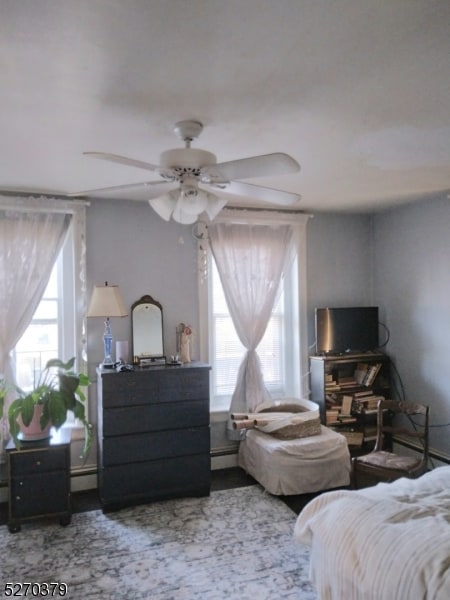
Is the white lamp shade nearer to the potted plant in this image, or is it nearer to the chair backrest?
the potted plant

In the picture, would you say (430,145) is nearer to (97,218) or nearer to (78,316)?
(97,218)

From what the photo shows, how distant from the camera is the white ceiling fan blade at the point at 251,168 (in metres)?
1.79

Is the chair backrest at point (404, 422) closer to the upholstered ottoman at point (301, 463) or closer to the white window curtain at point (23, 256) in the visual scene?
the upholstered ottoman at point (301, 463)

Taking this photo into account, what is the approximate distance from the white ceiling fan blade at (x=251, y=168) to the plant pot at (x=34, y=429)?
7.10 feet

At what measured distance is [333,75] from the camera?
1710mm

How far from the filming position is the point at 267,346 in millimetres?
4355

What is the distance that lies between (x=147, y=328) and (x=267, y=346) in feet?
4.07

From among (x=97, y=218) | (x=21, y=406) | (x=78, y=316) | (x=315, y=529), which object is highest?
(x=97, y=218)

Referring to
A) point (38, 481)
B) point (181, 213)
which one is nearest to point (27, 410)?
point (38, 481)

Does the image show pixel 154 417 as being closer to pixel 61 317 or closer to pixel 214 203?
pixel 61 317

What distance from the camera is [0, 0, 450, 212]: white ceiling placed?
134cm

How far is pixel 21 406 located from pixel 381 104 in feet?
9.62

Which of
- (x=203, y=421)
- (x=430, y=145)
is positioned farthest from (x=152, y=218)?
(x=430, y=145)

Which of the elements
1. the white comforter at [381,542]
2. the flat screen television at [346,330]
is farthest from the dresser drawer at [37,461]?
the flat screen television at [346,330]
